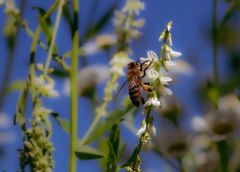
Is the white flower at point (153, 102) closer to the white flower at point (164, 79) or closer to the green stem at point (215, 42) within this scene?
the white flower at point (164, 79)

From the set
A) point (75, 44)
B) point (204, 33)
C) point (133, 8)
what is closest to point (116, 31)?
point (133, 8)

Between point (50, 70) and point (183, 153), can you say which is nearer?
point (50, 70)

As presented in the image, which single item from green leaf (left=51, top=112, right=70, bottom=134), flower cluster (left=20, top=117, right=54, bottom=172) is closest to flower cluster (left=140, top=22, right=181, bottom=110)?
flower cluster (left=20, top=117, right=54, bottom=172)

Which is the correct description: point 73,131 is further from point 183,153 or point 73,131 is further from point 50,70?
point 183,153

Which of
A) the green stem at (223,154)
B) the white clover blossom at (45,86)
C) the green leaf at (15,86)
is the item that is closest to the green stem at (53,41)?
the white clover blossom at (45,86)

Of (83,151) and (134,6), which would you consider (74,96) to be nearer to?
(83,151)

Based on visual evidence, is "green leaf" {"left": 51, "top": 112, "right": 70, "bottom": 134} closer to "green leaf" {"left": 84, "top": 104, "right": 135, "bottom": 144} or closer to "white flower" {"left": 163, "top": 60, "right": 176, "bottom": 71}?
"green leaf" {"left": 84, "top": 104, "right": 135, "bottom": 144}
